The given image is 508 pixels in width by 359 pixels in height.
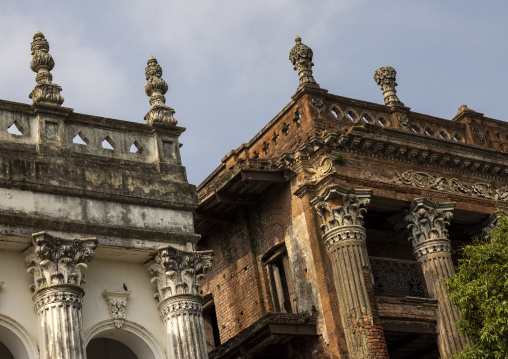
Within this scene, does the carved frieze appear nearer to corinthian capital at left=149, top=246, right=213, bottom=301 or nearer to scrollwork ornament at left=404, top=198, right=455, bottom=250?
scrollwork ornament at left=404, top=198, right=455, bottom=250

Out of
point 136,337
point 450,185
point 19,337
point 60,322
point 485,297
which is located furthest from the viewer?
point 450,185

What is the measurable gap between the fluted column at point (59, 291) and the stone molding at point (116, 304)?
762 mm

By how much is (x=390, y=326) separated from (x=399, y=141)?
4785 millimetres

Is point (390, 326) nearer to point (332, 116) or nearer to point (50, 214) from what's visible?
point (332, 116)

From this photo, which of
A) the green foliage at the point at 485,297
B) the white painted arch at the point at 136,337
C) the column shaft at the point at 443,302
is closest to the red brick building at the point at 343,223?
the column shaft at the point at 443,302

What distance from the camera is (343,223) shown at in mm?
22422

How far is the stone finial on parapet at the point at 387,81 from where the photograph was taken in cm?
2628

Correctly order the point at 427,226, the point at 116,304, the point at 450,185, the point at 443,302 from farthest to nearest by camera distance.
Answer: the point at 450,185 < the point at 427,226 < the point at 443,302 < the point at 116,304

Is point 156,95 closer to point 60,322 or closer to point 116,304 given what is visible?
point 116,304

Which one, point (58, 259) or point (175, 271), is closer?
point (58, 259)

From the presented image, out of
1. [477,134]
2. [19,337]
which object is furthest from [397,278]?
[19,337]

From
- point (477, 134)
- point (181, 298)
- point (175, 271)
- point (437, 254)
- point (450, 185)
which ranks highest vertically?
point (477, 134)

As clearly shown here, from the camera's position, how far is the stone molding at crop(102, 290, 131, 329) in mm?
17875

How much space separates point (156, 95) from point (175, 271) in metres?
3.98
